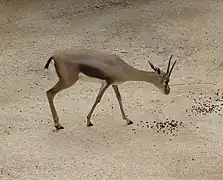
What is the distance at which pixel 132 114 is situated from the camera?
575 cm

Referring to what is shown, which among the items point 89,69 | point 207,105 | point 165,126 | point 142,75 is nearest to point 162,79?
point 142,75

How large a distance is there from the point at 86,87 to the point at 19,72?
0.78 metres

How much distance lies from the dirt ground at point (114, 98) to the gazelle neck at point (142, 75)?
1.15 feet

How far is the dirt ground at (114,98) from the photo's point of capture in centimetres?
495

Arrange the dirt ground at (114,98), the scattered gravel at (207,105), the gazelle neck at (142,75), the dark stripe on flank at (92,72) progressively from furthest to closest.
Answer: the scattered gravel at (207,105) → the gazelle neck at (142,75) → the dark stripe on flank at (92,72) → the dirt ground at (114,98)

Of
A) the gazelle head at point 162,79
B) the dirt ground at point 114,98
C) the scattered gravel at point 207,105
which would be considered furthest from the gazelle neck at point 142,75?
the scattered gravel at point 207,105

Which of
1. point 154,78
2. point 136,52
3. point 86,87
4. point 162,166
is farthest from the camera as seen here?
point 136,52

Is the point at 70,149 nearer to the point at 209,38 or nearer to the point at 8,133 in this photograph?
the point at 8,133

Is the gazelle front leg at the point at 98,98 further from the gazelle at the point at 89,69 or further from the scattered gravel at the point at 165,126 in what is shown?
the scattered gravel at the point at 165,126

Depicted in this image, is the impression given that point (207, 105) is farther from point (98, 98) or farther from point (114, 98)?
point (98, 98)

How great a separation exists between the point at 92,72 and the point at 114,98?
75 centimetres

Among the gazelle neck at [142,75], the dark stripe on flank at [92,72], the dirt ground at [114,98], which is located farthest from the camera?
the gazelle neck at [142,75]

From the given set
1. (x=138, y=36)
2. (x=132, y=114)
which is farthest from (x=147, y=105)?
(x=138, y=36)

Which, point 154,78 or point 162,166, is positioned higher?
point 154,78
